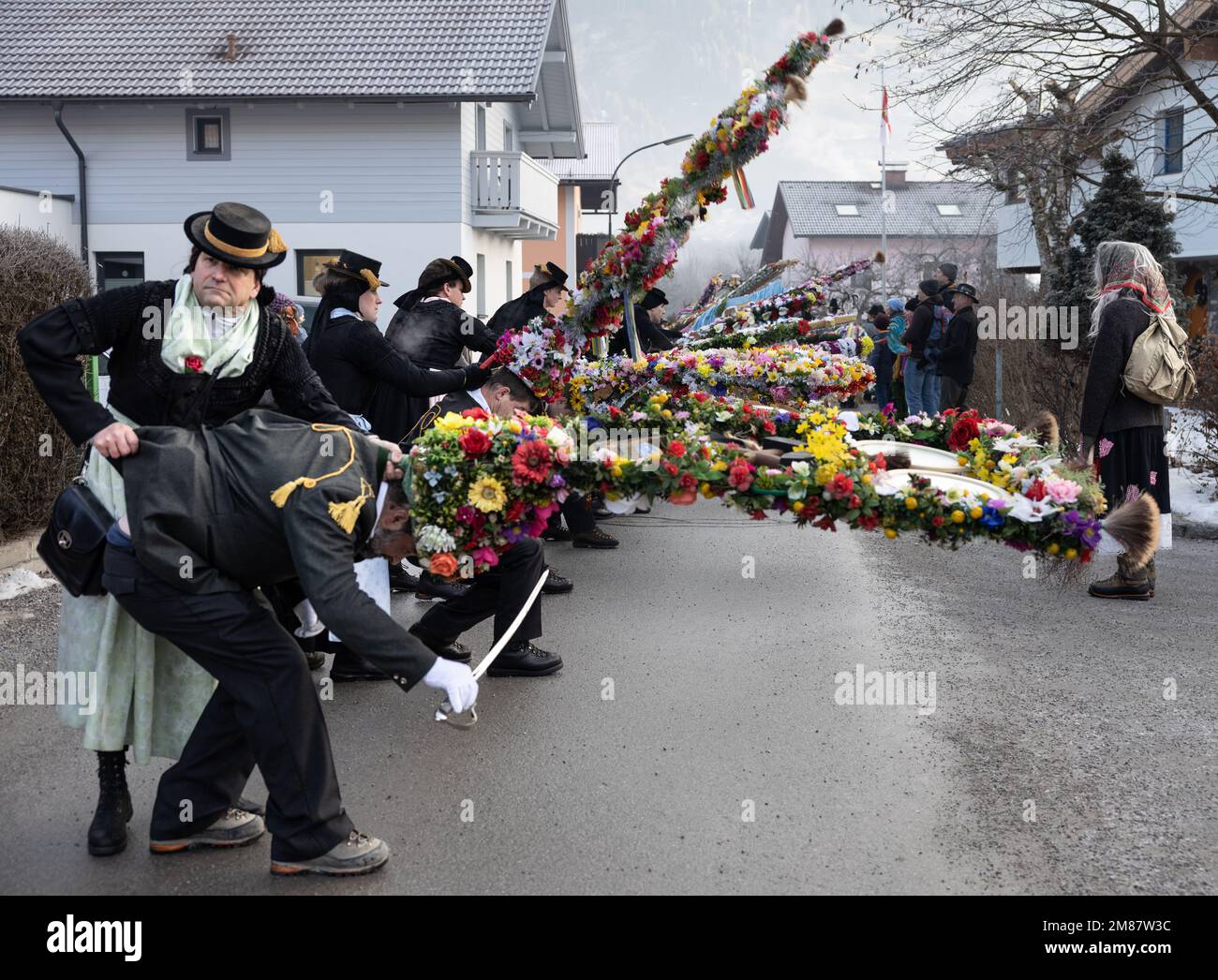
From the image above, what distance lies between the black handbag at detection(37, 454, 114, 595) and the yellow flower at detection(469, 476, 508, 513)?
1200mm

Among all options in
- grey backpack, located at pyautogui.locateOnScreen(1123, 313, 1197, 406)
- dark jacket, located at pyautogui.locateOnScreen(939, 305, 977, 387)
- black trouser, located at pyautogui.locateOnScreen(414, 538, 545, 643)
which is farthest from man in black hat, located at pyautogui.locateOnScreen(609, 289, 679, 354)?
dark jacket, located at pyautogui.locateOnScreen(939, 305, 977, 387)

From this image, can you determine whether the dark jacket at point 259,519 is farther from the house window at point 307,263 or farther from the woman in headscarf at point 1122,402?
the house window at point 307,263

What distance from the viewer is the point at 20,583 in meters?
8.95

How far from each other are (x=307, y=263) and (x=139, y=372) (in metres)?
23.9

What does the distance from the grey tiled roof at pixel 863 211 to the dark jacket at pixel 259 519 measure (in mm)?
76401

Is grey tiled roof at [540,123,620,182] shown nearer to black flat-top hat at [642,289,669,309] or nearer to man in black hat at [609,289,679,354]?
black flat-top hat at [642,289,669,309]

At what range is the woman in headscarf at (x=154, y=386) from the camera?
13.9ft

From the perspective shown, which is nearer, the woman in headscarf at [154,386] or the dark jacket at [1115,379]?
the woman in headscarf at [154,386]

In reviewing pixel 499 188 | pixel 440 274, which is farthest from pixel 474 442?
pixel 499 188

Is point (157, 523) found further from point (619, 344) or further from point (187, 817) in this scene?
point (619, 344)

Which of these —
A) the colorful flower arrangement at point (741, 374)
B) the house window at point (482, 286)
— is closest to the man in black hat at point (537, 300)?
the colorful flower arrangement at point (741, 374)

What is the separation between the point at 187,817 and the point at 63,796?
938 millimetres

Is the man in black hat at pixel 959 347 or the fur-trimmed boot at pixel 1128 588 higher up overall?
the man in black hat at pixel 959 347

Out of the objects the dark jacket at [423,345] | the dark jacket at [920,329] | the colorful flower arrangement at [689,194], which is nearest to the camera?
the colorful flower arrangement at [689,194]
